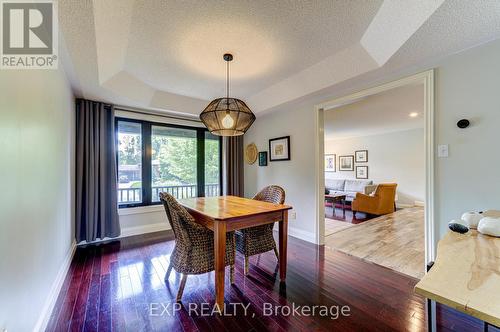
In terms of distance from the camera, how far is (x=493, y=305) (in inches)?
24.7

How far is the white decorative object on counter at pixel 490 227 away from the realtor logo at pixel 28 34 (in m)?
2.73

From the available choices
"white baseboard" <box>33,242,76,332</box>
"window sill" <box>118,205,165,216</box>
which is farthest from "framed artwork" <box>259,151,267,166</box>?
"white baseboard" <box>33,242,76,332</box>

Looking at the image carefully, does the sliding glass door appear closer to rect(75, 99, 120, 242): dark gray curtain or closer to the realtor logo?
rect(75, 99, 120, 242): dark gray curtain

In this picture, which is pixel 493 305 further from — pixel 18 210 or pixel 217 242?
pixel 18 210

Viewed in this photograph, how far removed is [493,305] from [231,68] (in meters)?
2.83

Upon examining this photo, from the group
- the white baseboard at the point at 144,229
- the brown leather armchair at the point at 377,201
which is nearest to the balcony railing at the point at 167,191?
the white baseboard at the point at 144,229

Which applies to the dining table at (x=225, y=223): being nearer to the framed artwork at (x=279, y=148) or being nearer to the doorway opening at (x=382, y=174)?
the doorway opening at (x=382, y=174)

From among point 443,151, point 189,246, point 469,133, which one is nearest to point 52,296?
point 189,246

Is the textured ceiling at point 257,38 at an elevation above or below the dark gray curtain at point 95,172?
above

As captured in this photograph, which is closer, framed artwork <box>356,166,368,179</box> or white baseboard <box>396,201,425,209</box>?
white baseboard <box>396,201,425,209</box>

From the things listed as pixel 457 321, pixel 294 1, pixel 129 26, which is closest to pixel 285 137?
pixel 294 1

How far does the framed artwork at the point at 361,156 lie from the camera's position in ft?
24.1

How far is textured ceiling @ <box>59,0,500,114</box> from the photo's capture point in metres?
1.62

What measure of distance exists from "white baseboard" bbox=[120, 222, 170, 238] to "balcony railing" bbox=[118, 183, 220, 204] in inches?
17.8
